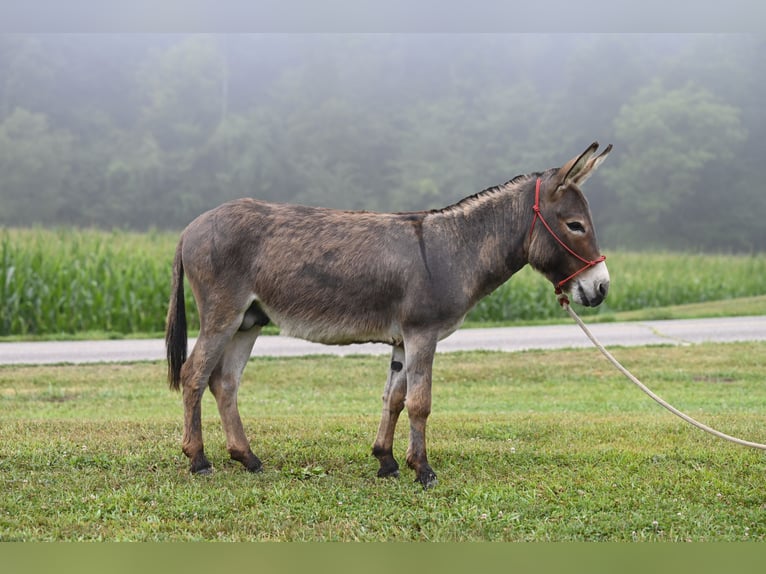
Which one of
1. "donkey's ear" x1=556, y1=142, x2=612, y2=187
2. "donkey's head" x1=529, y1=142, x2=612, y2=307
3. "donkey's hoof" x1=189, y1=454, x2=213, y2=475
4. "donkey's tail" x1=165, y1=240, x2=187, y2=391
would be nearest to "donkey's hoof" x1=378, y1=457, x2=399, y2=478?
"donkey's hoof" x1=189, y1=454, x2=213, y2=475

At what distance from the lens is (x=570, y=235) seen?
22.3 ft

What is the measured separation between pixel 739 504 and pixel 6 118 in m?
66.1

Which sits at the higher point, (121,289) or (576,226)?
(576,226)

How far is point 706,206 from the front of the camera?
59.4m

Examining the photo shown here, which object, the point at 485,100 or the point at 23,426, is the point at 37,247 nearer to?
the point at 23,426

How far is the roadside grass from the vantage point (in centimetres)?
598

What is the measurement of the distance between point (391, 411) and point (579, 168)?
7.59 ft

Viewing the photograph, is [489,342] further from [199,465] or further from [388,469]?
[199,465]

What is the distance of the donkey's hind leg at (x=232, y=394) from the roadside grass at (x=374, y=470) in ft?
0.49

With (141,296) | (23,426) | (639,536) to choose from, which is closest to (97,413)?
(23,426)

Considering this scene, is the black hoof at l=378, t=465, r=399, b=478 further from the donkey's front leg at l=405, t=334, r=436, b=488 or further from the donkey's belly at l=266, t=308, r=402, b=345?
the donkey's belly at l=266, t=308, r=402, b=345

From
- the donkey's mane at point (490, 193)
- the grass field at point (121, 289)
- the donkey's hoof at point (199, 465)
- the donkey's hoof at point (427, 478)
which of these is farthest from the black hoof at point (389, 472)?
the grass field at point (121, 289)

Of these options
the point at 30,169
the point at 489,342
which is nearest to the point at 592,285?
the point at 489,342

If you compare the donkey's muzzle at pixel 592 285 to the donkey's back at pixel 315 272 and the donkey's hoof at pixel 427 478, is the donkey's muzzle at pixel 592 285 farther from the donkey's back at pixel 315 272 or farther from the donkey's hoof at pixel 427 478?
the donkey's hoof at pixel 427 478
